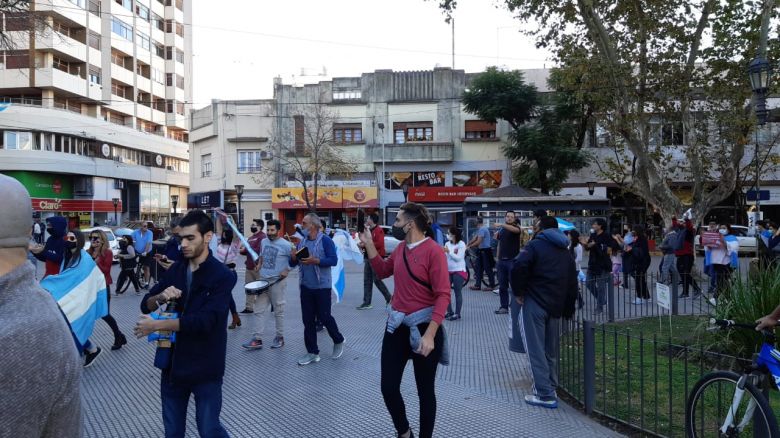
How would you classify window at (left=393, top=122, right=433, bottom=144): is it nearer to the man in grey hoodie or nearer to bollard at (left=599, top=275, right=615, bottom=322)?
bollard at (left=599, top=275, right=615, bottom=322)

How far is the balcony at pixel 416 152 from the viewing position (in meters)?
37.0

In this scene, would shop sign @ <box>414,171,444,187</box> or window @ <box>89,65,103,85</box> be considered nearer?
shop sign @ <box>414,171,444,187</box>

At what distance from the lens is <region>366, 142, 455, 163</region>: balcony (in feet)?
121

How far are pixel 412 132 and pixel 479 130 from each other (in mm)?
4128

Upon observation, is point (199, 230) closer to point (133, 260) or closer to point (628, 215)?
point (133, 260)

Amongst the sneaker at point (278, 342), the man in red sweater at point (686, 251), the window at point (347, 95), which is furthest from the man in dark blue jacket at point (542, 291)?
the window at point (347, 95)

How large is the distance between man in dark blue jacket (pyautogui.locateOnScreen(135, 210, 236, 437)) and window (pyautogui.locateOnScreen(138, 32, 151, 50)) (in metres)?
55.2

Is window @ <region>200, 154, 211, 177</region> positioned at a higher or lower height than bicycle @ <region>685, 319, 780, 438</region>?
higher

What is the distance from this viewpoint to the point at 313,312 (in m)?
7.48

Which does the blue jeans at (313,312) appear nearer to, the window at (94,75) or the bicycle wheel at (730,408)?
the bicycle wheel at (730,408)

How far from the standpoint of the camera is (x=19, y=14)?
1137 centimetres

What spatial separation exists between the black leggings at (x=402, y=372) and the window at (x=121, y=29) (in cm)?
5201

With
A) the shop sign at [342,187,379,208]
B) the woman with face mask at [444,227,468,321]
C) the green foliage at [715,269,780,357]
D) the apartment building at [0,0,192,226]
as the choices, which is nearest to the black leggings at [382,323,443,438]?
the green foliage at [715,269,780,357]

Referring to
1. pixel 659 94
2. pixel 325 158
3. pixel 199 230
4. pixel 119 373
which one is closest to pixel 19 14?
pixel 119 373
